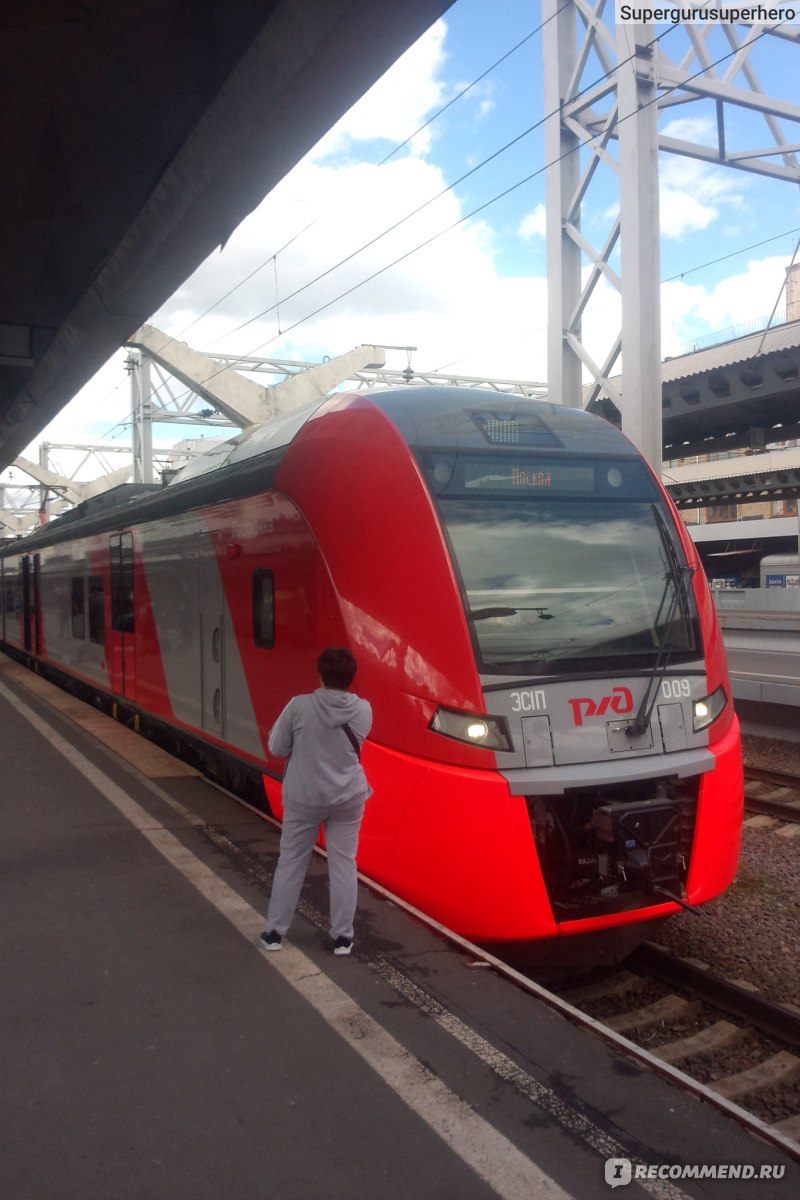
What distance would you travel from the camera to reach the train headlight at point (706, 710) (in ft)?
16.3

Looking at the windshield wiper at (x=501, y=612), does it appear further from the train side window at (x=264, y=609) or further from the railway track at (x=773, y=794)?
the railway track at (x=773, y=794)

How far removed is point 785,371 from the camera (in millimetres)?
17891

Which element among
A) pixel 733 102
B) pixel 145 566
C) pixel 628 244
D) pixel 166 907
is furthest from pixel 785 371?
pixel 166 907

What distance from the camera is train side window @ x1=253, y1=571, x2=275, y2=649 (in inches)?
241

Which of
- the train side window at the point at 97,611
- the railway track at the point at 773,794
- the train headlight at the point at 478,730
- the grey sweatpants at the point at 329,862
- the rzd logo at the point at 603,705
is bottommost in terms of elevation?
the railway track at the point at 773,794

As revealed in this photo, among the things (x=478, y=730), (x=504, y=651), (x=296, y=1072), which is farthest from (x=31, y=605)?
(x=296, y=1072)

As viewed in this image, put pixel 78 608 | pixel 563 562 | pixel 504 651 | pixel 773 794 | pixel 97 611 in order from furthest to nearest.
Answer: pixel 78 608, pixel 97 611, pixel 773 794, pixel 563 562, pixel 504 651

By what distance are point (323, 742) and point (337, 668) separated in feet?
1.06

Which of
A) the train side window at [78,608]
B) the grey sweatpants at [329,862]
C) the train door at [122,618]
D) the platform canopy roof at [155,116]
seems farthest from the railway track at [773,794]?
the train side window at [78,608]

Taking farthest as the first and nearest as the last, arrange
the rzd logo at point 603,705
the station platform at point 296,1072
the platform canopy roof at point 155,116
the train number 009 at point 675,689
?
the platform canopy roof at point 155,116 < the train number 009 at point 675,689 < the rzd logo at point 603,705 < the station platform at point 296,1072

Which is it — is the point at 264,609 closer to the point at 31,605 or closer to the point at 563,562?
the point at 563,562

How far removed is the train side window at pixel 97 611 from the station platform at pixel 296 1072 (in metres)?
6.37

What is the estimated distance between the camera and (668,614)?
16.9ft

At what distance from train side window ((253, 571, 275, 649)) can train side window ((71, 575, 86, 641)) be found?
22.1 ft
